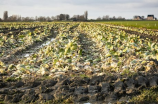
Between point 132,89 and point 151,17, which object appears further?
point 151,17

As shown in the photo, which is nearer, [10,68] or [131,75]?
[131,75]

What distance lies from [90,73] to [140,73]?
1219 millimetres

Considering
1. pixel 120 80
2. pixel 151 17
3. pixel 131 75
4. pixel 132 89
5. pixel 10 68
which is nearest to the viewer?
pixel 132 89

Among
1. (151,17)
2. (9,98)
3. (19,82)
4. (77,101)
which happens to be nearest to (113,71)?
(77,101)

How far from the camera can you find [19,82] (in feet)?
15.6

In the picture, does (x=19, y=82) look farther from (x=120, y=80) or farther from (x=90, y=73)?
(x=120, y=80)

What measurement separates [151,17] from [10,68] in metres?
119

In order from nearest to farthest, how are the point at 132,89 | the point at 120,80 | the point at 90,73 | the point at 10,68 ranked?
the point at 132,89 < the point at 120,80 < the point at 90,73 < the point at 10,68

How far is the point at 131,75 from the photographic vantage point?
16.1 feet

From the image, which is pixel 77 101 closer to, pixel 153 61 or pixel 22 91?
pixel 22 91

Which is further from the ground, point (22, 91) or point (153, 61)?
point (153, 61)

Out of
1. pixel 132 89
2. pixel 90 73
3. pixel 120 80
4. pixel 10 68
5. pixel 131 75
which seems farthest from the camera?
pixel 10 68

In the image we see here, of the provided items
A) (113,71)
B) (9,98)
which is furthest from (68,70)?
(9,98)

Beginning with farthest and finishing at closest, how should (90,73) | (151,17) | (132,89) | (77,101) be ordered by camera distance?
(151,17)
(90,73)
(132,89)
(77,101)
